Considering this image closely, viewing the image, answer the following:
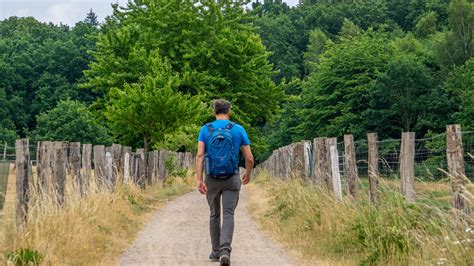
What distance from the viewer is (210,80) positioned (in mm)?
45688

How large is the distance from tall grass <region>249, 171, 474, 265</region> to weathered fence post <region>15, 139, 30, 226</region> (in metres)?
3.79

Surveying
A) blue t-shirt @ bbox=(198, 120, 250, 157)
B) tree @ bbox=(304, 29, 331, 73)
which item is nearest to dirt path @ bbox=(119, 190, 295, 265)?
blue t-shirt @ bbox=(198, 120, 250, 157)

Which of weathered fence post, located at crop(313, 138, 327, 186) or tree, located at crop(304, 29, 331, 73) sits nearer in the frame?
weathered fence post, located at crop(313, 138, 327, 186)

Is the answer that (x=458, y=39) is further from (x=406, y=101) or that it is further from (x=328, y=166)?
(x=328, y=166)

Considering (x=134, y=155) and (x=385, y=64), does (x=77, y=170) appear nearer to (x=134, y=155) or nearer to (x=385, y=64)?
(x=134, y=155)

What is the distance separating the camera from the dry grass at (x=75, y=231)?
27.5 feet

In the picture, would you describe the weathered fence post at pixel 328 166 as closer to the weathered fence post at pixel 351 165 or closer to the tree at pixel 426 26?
the weathered fence post at pixel 351 165

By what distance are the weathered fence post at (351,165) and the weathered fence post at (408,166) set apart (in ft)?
6.65

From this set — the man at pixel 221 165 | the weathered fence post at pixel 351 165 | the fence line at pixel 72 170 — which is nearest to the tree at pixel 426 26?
the fence line at pixel 72 170

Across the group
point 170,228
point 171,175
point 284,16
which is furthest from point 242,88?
point 284,16

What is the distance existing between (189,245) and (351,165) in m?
2.92

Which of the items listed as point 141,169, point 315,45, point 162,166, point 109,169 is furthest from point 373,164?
point 315,45

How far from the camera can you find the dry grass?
330 inches

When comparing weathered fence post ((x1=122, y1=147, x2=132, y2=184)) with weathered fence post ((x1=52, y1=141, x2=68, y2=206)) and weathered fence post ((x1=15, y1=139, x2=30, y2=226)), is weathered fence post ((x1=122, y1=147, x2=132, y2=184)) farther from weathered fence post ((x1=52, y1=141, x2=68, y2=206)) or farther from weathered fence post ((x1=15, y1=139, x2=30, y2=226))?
weathered fence post ((x1=15, y1=139, x2=30, y2=226))
